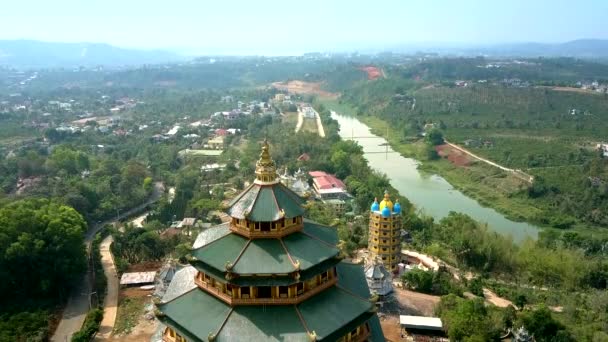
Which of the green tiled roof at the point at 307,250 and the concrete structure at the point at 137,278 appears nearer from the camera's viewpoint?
the green tiled roof at the point at 307,250

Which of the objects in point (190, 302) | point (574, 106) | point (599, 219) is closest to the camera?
point (190, 302)

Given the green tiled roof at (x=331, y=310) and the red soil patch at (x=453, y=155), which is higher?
the green tiled roof at (x=331, y=310)

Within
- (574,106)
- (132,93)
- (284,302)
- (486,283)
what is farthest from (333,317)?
(132,93)

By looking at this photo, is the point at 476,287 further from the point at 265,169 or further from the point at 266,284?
the point at 266,284

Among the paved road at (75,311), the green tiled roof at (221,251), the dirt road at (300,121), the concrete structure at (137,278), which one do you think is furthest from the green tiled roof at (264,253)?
the dirt road at (300,121)

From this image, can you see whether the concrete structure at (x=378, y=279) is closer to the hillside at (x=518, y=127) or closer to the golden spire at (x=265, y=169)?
the golden spire at (x=265, y=169)

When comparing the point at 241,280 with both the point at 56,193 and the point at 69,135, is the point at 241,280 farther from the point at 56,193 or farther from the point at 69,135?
the point at 69,135

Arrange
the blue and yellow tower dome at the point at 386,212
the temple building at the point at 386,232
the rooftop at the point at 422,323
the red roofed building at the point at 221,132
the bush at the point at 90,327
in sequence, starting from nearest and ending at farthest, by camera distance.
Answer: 1. the bush at the point at 90,327
2. the rooftop at the point at 422,323
3. the blue and yellow tower dome at the point at 386,212
4. the temple building at the point at 386,232
5. the red roofed building at the point at 221,132
